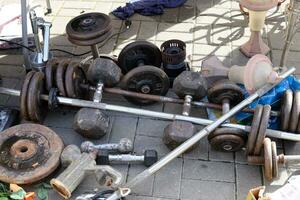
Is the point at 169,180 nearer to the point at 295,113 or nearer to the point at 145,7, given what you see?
the point at 295,113

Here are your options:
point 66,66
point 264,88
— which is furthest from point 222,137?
point 66,66

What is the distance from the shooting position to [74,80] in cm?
337

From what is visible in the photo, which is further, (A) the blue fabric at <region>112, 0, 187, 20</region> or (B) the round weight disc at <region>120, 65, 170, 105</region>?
(A) the blue fabric at <region>112, 0, 187, 20</region>

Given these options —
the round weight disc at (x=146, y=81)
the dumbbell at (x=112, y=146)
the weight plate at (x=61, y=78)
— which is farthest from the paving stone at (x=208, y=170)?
the weight plate at (x=61, y=78)

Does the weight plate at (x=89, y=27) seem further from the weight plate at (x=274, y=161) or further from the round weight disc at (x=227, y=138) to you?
the weight plate at (x=274, y=161)

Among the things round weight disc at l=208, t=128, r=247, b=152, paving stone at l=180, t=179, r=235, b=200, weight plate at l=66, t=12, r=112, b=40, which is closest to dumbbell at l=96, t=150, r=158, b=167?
paving stone at l=180, t=179, r=235, b=200

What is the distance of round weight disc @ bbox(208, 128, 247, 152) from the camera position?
121 inches

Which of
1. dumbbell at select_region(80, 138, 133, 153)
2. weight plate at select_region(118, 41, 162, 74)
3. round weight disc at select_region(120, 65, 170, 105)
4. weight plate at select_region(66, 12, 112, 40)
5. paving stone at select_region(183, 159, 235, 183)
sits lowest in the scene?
paving stone at select_region(183, 159, 235, 183)

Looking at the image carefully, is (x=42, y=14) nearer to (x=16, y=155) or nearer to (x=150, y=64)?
(x=150, y=64)

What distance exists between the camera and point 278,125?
3322mm

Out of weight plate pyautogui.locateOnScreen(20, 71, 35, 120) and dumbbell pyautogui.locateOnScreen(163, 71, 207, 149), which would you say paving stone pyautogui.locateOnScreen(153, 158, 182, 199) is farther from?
weight plate pyautogui.locateOnScreen(20, 71, 35, 120)

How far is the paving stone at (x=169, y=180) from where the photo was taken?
302 centimetres

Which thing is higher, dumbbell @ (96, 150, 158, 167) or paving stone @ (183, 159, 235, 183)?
dumbbell @ (96, 150, 158, 167)

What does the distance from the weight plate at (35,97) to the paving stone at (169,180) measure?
1.01 meters
